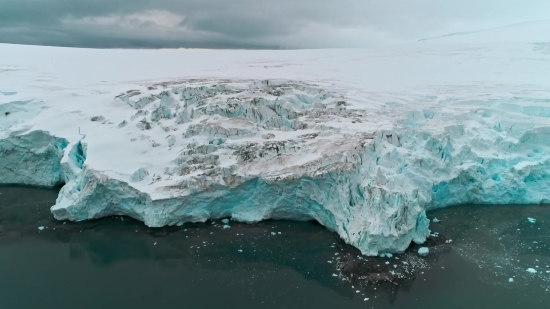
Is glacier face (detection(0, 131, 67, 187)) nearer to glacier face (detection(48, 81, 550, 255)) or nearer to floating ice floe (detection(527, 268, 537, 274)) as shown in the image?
glacier face (detection(48, 81, 550, 255))

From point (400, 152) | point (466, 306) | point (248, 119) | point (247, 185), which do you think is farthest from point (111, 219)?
point (466, 306)

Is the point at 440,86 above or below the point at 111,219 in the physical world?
above

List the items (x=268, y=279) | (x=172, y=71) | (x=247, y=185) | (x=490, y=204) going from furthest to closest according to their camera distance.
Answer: (x=172, y=71), (x=490, y=204), (x=247, y=185), (x=268, y=279)

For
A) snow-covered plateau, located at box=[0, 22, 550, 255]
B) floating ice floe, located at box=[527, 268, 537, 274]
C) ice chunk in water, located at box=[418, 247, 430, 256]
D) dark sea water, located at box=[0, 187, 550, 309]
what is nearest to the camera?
dark sea water, located at box=[0, 187, 550, 309]

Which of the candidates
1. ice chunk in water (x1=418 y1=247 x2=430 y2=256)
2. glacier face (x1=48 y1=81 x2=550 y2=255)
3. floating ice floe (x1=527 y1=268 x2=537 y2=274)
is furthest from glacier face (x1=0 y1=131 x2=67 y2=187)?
floating ice floe (x1=527 y1=268 x2=537 y2=274)

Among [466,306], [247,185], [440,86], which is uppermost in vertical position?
[440,86]

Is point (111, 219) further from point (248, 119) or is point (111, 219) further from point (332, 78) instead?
point (332, 78)

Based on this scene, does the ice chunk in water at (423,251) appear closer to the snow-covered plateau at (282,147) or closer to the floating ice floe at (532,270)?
the snow-covered plateau at (282,147)
